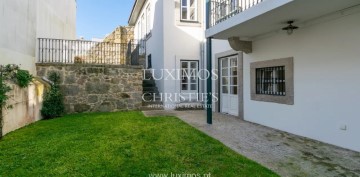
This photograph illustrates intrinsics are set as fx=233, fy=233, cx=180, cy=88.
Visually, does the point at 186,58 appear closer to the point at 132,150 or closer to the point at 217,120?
the point at 217,120

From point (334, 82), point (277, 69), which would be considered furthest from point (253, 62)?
point (334, 82)

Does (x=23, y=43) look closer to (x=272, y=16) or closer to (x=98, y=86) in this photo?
(x=98, y=86)

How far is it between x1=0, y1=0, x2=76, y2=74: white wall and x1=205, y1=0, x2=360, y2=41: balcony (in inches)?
250

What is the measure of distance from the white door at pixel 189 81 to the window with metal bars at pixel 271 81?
4.18 metres

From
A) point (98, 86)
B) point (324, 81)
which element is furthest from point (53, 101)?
point (324, 81)

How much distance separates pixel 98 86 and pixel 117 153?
6.63 m

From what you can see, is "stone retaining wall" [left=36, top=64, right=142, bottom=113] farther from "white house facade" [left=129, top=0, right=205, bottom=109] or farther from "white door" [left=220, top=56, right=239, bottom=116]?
"white door" [left=220, top=56, right=239, bottom=116]

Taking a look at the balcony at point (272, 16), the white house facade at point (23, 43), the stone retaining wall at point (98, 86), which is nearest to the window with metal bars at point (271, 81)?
the balcony at point (272, 16)

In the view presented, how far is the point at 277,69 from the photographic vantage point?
Answer: 7387mm

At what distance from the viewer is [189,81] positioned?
38.7ft

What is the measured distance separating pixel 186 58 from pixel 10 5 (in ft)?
23.6

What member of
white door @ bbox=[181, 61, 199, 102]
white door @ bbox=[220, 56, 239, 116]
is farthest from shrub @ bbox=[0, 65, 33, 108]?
white door @ bbox=[220, 56, 239, 116]

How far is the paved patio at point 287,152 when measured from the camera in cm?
402

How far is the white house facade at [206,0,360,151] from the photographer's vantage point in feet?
16.8
